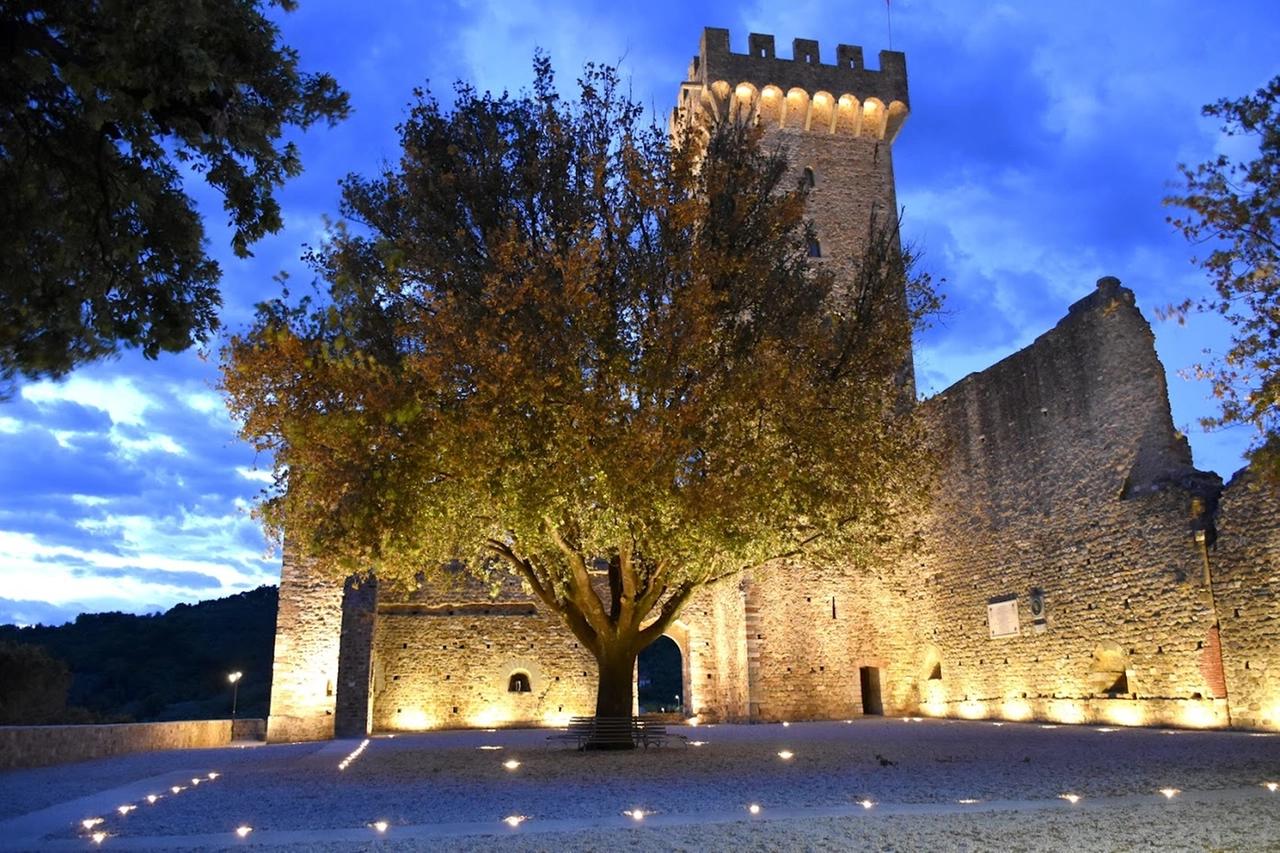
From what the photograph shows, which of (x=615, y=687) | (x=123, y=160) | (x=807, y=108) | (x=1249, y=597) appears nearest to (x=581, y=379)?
(x=615, y=687)

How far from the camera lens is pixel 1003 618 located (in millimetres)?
18406

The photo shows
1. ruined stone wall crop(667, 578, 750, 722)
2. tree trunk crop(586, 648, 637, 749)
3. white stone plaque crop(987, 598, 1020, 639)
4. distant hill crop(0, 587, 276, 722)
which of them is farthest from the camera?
distant hill crop(0, 587, 276, 722)

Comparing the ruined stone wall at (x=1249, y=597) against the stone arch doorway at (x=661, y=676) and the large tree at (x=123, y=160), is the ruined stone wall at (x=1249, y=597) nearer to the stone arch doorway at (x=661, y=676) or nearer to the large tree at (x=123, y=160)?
the large tree at (x=123, y=160)

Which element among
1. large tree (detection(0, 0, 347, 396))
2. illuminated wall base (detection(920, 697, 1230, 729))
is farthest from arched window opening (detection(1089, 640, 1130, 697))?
large tree (detection(0, 0, 347, 396))

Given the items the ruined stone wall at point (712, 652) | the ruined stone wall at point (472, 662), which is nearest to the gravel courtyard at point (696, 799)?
the ruined stone wall at point (472, 662)

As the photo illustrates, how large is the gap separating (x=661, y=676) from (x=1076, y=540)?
26.7m

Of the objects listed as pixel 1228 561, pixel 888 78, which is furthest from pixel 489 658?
pixel 888 78

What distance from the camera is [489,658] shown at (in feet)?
67.9

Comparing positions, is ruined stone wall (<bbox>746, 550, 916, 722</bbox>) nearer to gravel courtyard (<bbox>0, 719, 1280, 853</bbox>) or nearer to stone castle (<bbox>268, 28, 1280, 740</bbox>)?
stone castle (<bbox>268, 28, 1280, 740</bbox>)

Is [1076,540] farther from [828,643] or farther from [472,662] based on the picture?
[472,662]

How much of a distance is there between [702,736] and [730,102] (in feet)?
55.9

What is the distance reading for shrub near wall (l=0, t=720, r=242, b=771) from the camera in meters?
10.7

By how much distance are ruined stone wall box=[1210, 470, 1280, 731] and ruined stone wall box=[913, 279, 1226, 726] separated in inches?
11.1

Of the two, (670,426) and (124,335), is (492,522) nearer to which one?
(670,426)
